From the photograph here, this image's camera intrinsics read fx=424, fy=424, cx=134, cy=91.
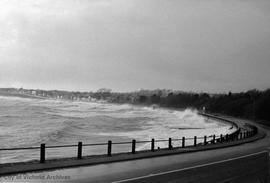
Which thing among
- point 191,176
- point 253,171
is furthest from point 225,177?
point 253,171

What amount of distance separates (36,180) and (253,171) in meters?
8.77

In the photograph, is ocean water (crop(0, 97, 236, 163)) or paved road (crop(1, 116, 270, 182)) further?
ocean water (crop(0, 97, 236, 163))

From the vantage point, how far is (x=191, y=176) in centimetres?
1502

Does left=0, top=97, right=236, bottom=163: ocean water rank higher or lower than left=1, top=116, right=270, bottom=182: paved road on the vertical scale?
lower

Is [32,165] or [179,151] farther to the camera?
[179,151]

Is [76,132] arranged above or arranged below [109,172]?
below

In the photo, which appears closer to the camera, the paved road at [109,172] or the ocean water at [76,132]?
the paved road at [109,172]

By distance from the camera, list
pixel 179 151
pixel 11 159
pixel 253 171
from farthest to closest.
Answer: pixel 11 159 < pixel 179 151 < pixel 253 171

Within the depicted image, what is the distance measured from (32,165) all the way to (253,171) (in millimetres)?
8707

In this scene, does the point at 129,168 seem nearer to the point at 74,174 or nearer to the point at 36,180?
the point at 74,174

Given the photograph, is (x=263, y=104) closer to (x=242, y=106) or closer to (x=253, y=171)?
(x=242, y=106)

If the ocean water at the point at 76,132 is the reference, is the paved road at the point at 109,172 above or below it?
above

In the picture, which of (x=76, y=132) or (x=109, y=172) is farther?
(x=76, y=132)

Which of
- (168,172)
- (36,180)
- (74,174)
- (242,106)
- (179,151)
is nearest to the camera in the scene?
(36,180)
